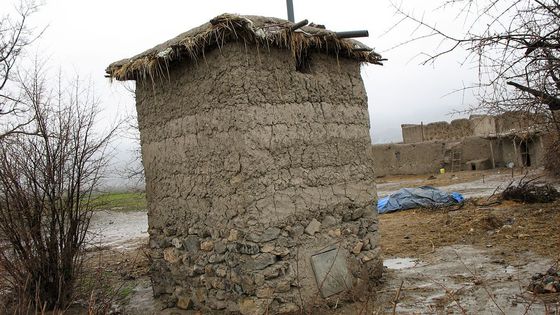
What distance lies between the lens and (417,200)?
1166 cm

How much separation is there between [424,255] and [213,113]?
3.93 metres

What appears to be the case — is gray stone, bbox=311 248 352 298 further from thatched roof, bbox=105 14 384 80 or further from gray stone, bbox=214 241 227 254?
thatched roof, bbox=105 14 384 80

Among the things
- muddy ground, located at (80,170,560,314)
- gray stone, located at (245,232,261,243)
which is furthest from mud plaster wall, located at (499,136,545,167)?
gray stone, located at (245,232,261,243)

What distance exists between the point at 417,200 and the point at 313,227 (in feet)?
24.4

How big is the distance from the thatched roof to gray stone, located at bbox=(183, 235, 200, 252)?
5.61ft

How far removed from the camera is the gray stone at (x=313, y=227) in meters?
4.79

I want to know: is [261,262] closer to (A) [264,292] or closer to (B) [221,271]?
(A) [264,292]

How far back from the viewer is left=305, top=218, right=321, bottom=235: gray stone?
479 cm

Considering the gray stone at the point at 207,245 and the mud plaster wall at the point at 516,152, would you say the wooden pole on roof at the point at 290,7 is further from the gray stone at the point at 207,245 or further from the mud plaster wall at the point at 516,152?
the mud plaster wall at the point at 516,152

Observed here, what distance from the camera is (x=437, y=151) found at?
782 inches

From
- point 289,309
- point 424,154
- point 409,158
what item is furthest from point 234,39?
point 409,158

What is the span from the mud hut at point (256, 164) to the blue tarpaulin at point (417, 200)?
631 cm

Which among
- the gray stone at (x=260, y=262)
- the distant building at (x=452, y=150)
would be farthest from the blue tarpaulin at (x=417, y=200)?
the gray stone at (x=260, y=262)

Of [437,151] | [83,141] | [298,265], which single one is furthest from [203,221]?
[437,151]
